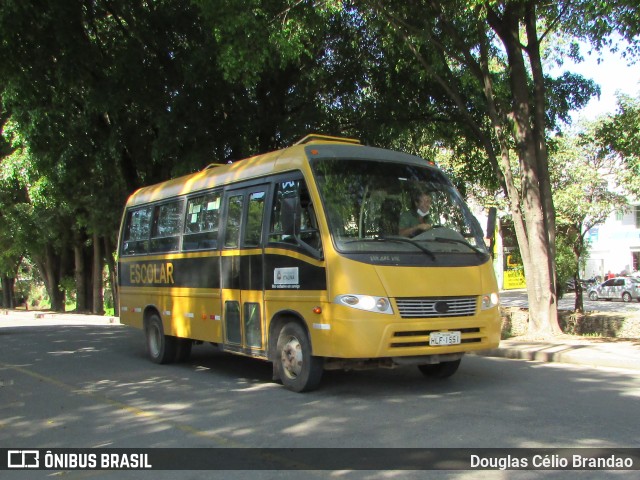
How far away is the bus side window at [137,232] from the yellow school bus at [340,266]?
2204mm

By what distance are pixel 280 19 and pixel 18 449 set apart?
368 inches

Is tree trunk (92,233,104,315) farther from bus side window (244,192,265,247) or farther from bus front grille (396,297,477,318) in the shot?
bus front grille (396,297,477,318)

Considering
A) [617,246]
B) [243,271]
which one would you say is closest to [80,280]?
[243,271]

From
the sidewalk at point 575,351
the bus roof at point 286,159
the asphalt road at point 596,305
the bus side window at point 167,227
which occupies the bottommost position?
the asphalt road at point 596,305

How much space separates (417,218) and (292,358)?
89.3 inches

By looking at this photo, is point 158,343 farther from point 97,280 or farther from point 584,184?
point 584,184

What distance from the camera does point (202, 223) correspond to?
9.53 metres

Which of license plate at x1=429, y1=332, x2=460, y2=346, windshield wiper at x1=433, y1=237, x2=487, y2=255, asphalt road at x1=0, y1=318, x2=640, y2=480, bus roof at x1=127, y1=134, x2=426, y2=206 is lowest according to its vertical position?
asphalt road at x1=0, y1=318, x2=640, y2=480

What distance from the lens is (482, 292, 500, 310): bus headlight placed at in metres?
7.56

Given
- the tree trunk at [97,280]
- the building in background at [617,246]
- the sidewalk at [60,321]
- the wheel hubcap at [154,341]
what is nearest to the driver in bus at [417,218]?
the wheel hubcap at [154,341]

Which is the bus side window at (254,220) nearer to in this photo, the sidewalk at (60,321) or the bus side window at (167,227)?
the bus side window at (167,227)

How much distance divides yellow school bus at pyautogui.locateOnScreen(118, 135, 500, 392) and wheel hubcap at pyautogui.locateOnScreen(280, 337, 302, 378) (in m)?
0.02

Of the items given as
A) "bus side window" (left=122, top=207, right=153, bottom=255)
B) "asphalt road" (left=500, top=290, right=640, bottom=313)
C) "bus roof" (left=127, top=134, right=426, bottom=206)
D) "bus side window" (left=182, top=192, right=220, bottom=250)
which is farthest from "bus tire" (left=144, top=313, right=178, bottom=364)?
"asphalt road" (left=500, top=290, right=640, bottom=313)

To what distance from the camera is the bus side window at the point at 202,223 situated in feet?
30.2
